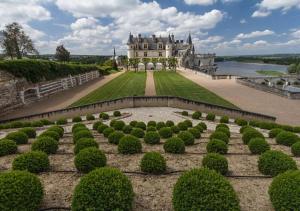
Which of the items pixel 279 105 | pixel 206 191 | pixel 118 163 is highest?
pixel 206 191

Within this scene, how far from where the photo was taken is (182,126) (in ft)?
36.6

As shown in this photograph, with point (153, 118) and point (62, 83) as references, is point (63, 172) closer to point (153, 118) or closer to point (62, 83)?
point (153, 118)

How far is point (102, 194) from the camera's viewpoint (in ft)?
13.2

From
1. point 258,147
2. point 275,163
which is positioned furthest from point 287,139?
point 275,163

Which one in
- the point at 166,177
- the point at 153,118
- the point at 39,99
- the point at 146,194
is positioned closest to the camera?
the point at 146,194

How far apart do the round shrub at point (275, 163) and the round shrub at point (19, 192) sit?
4878 mm

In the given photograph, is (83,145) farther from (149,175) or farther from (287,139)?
(287,139)

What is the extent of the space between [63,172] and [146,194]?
7.59 ft

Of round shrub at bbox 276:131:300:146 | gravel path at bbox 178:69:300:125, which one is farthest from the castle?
round shrub at bbox 276:131:300:146

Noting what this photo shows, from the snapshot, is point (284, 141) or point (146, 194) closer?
point (146, 194)

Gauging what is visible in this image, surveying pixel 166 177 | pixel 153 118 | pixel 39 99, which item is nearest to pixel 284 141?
pixel 166 177

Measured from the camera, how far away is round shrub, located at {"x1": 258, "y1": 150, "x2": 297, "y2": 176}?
5.80 m

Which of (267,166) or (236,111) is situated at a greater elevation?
(267,166)

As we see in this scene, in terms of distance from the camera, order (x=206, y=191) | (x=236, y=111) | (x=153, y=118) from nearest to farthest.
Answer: (x=206, y=191)
(x=153, y=118)
(x=236, y=111)
